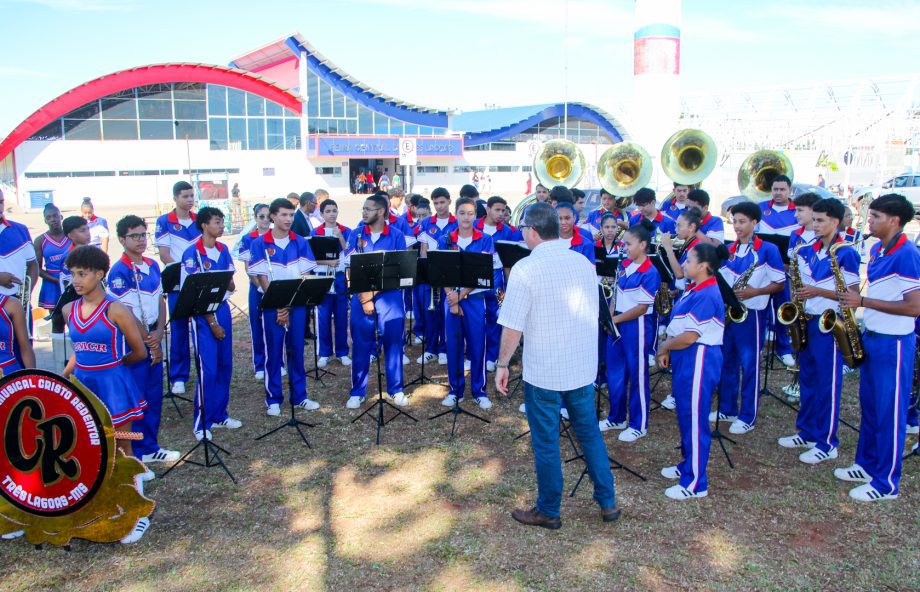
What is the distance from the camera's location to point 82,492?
13.8 feet

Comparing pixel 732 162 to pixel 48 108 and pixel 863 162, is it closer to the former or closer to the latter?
pixel 863 162

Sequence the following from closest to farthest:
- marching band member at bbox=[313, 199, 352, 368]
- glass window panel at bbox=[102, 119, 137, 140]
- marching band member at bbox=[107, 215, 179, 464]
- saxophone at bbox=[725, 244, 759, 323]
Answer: marching band member at bbox=[107, 215, 179, 464], saxophone at bbox=[725, 244, 759, 323], marching band member at bbox=[313, 199, 352, 368], glass window panel at bbox=[102, 119, 137, 140]

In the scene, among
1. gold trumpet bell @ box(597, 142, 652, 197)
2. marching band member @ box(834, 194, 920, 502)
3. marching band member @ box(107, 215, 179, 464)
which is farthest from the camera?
gold trumpet bell @ box(597, 142, 652, 197)

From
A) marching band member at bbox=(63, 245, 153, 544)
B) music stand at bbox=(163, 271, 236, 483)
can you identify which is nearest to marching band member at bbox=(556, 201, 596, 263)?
music stand at bbox=(163, 271, 236, 483)

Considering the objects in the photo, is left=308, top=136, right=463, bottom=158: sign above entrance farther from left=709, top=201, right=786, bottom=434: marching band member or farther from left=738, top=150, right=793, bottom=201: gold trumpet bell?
left=709, top=201, right=786, bottom=434: marching band member

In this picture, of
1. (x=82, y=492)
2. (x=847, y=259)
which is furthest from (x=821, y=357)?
(x=82, y=492)

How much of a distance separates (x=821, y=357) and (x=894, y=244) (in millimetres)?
1192

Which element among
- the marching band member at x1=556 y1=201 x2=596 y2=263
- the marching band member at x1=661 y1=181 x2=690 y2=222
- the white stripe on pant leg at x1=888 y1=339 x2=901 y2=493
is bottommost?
the white stripe on pant leg at x1=888 y1=339 x2=901 y2=493

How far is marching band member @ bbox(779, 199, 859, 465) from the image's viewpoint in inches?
208

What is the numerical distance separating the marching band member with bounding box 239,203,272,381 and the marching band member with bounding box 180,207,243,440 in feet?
1.51

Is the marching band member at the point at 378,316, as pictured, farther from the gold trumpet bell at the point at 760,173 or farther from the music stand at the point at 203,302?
the gold trumpet bell at the point at 760,173

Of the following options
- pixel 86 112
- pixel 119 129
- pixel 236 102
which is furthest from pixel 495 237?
pixel 236 102

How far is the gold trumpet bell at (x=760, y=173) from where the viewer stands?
394 inches

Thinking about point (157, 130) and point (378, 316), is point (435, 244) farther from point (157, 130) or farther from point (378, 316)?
point (157, 130)
